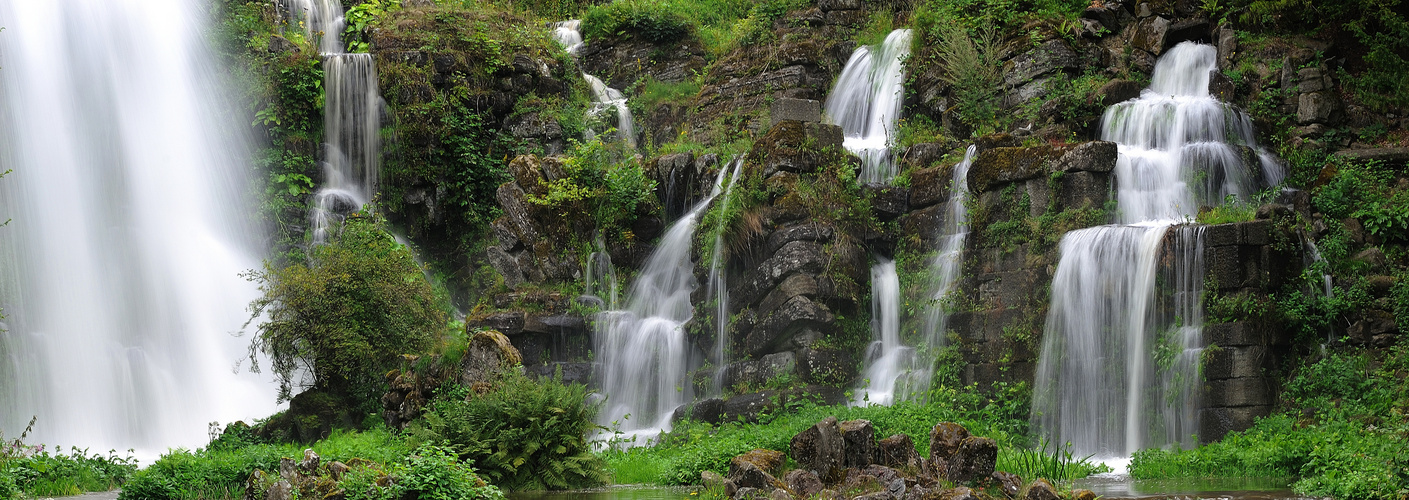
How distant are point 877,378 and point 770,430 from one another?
10.5ft

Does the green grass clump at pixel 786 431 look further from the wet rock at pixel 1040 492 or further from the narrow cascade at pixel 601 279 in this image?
the narrow cascade at pixel 601 279

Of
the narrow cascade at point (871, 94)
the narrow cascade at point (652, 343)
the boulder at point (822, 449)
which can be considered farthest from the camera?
the narrow cascade at point (871, 94)

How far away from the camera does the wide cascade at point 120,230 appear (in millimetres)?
19906

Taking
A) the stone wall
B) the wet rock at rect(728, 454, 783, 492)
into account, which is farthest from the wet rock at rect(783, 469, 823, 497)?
the stone wall

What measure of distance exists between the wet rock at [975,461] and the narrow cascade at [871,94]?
11.7 m

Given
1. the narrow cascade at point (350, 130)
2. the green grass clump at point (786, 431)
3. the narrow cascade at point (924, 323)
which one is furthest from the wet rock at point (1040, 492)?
the narrow cascade at point (350, 130)

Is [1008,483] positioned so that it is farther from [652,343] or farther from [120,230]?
[120,230]

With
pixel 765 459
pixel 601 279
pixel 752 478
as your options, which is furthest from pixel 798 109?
pixel 752 478

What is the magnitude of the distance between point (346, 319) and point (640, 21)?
47.5ft

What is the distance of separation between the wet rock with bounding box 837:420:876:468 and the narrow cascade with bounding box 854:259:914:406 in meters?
5.33

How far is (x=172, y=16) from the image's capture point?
26.1 metres

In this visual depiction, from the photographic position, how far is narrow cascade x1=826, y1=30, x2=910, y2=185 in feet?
72.1

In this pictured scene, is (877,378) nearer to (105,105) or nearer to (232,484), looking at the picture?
(232,484)

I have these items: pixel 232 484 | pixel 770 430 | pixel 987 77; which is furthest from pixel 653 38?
pixel 232 484
